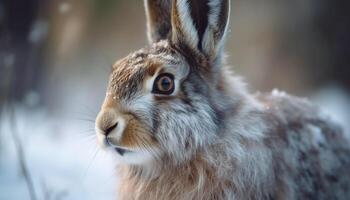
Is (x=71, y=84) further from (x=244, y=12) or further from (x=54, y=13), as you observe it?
(x=244, y=12)

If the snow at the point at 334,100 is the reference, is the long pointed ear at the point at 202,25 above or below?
below

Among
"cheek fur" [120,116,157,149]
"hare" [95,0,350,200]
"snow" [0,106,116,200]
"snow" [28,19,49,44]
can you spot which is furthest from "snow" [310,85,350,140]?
"cheek fur" [120,116,157,149]

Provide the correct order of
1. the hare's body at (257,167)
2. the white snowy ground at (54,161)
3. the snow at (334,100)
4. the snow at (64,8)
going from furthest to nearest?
the snow at (334,100)
the snow at (64,8)
the white snowy ground at (54,161)
the hare's body at (257,167)

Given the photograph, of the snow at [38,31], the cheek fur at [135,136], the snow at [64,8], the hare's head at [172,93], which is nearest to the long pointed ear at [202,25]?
the hare's head at [172,93]

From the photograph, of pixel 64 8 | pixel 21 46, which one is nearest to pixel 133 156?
pixel 64 8

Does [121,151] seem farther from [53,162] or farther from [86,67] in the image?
[86,67]

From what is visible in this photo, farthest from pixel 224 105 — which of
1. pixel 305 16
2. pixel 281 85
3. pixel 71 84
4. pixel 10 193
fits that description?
pixel 305 16

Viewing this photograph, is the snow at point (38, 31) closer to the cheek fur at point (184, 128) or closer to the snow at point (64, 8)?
the snow at point (64, 8)
